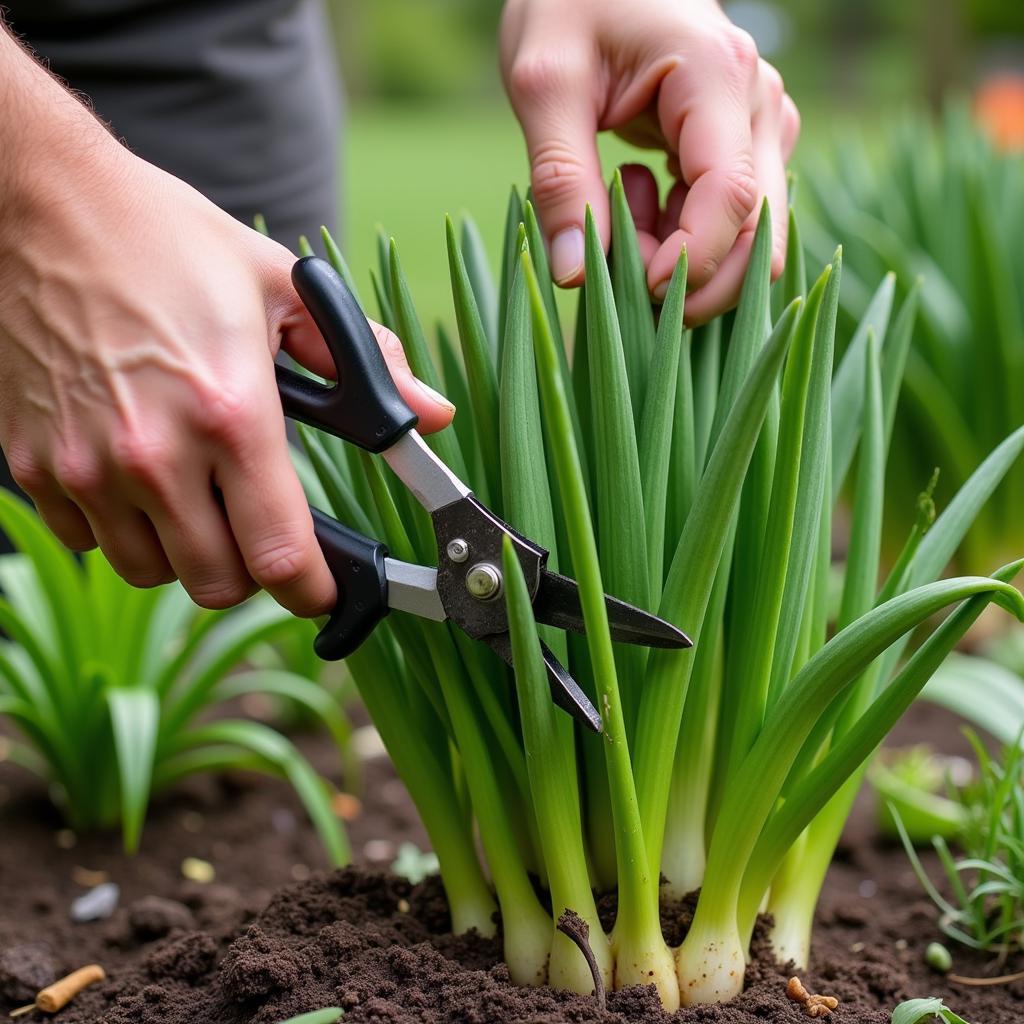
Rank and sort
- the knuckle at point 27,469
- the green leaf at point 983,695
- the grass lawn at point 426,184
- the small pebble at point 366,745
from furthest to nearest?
the grass lawn at point 426,184 < the small pebble at point 366,745 < the green leaf at point 983,695 < the knuckle at point 27,469

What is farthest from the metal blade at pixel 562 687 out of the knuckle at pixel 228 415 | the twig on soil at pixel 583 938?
the knuckle at pixel 228 415

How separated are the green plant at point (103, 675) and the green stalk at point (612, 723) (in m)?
0.84

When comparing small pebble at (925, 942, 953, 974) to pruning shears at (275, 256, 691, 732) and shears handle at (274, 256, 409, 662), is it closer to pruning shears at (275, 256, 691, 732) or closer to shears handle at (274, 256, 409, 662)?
pruning shears at (275, 256, 691, 732)

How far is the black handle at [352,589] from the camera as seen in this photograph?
966 mm

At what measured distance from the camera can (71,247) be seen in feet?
2.86

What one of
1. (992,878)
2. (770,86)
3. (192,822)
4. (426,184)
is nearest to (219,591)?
(770,86)

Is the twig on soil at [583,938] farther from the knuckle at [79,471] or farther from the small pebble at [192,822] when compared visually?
the small pebble at [192,822]

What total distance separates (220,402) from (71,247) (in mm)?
166

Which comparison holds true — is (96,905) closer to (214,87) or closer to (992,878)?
(992,878)

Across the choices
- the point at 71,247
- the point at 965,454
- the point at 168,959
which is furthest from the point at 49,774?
the point at 965,454

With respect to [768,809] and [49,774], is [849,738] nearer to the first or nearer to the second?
[768,809]

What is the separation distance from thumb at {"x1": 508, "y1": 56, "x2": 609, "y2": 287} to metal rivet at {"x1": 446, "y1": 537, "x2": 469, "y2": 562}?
0.95ft

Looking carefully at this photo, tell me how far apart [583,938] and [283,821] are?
112 cm

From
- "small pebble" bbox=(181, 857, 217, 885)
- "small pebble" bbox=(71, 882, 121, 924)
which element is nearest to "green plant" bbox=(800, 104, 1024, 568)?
"small pebble" bbox=(181, 857, 217, 885)
